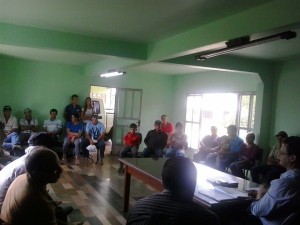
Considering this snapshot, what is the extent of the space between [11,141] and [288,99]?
227 inches

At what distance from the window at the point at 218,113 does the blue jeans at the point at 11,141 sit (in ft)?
15.0

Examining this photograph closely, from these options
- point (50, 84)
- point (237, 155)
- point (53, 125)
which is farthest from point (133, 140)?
point (50, 84)

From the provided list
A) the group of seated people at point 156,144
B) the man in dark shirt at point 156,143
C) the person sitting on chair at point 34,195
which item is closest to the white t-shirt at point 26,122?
the group of seated people at point 156,144

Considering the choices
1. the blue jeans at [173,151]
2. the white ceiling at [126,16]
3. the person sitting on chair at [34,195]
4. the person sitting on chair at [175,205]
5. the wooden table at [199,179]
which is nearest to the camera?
the person sitting on chair at [175,205]

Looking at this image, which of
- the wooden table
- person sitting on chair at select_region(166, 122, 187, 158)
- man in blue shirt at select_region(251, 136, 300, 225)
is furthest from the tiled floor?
man in blue shirt at select_region(251, 136, 300, 225)

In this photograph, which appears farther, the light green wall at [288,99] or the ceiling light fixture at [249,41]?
the light green wall at [288,99]

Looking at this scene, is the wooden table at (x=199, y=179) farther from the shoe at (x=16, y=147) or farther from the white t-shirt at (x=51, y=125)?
the white t-shirt at (x=51, y=125)

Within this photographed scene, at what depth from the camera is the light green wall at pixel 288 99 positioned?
5.75 m

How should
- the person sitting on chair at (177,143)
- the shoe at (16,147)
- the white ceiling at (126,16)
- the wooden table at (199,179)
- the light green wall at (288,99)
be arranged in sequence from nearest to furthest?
1. the wooden table at (199,179)
2. the white ceiling at (126,16)
3. the light green wall at (288,99)
4. the shoe at (16,147)
5. the person sitting on chair at (177,143)

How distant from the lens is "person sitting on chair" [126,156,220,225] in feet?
4.39

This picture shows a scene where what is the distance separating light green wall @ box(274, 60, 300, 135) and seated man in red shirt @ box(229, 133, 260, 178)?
0.73m

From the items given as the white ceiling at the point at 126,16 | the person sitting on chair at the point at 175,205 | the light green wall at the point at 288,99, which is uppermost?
the white ceiling at the point at 126,16

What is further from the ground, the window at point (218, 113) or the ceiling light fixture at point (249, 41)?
the ceiling light fixture at point (249, 41)

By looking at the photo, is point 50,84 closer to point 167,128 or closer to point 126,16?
point 167,128
